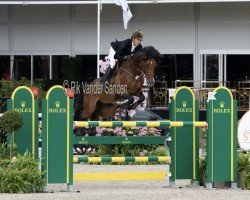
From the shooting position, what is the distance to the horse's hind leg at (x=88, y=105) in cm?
2330

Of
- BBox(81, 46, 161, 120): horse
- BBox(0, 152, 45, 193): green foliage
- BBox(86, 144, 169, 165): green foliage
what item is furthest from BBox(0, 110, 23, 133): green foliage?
BBox(81, 46, 161, 120): horse

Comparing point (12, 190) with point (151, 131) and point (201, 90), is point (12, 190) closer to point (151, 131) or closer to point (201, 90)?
point (151, 131)

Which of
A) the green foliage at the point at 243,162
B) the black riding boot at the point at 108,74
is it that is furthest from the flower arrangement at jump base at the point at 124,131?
the green foliage at the point at 243,162

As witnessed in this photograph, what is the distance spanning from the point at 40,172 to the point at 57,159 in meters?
0.40

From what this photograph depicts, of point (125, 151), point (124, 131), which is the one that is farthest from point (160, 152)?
point (124, 131)

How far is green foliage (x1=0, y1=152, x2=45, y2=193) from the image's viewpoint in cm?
1478

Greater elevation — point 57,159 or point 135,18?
point 135,18

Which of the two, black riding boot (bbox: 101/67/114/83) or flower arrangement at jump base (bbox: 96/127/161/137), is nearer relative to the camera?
flower arrangement at jump base (bbox: 96/127/161/137)

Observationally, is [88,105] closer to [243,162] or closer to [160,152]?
[160,152]

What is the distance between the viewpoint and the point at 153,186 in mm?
16578

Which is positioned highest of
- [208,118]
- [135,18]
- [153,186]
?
[135,18]

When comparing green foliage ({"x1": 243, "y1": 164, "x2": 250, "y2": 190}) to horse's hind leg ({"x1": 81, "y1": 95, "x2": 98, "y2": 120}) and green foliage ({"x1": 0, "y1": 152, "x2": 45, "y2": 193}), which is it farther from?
horse's hind leg ({"x1": 81, "y1": 95, "x2": 98, "y2": 120})

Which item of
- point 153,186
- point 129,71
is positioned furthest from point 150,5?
point 153,186

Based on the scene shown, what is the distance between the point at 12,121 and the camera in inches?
590
